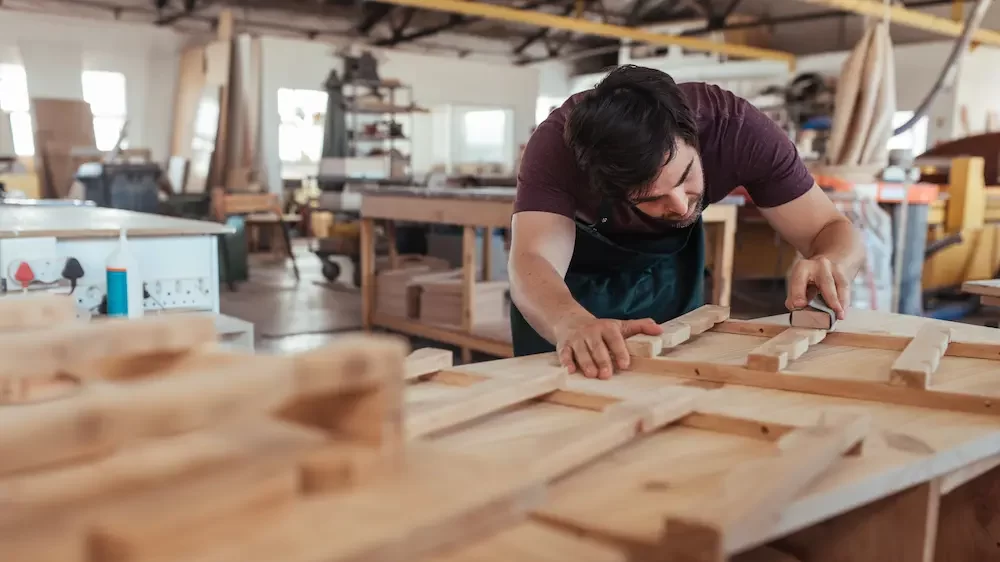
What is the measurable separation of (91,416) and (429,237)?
6136 mm

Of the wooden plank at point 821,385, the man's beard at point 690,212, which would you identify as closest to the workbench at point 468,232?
the man's beard at point 690,212

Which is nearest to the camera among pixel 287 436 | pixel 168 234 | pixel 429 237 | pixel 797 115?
pixel 287 436

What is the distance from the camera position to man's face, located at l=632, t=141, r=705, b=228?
5.43 ft

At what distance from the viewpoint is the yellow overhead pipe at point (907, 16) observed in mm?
6801

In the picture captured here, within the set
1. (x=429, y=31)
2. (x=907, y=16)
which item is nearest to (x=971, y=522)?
(x=907, y=16)

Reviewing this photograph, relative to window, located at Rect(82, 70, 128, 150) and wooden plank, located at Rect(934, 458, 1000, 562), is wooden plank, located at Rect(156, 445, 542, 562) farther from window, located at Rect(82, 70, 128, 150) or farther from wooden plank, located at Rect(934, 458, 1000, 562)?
window, located at Rect(82, 70, 128, 150)

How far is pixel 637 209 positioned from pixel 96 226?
1.70m

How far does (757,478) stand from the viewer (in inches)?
31.3

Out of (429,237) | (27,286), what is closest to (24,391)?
(27,286)

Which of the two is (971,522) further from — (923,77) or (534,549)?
(923,77)

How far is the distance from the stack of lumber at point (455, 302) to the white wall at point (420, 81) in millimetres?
6243

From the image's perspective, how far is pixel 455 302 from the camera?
463 centimetres

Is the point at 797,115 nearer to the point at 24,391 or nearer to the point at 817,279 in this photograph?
the point at 817,279

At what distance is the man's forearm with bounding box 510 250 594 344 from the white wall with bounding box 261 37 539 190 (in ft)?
29.2
